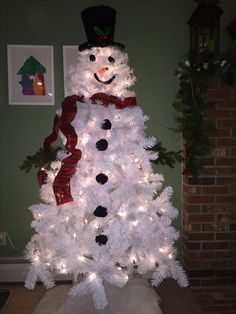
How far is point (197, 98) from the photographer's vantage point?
8.25 feet

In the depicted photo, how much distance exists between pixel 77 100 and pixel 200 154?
3.80ft

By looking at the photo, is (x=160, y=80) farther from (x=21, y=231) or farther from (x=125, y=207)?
(x=21, y=231)

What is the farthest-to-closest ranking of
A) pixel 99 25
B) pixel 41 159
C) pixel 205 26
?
1. pixel 205 26
2. pixel 41 159
3. pixel 99 25

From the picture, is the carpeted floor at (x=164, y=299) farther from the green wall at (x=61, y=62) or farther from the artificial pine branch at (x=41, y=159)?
the artificial pine branch at (x=41, y=159)

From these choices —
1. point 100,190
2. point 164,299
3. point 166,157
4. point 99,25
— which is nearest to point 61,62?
point 99,25

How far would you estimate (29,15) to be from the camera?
266 centimetres

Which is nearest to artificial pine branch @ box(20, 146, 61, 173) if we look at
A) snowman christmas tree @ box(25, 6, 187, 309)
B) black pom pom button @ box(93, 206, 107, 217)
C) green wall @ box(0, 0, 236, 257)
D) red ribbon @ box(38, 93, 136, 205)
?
snowman christmas tree @ box(25, 6, 187, 309)

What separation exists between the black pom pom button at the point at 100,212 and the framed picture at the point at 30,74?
4.34 feet

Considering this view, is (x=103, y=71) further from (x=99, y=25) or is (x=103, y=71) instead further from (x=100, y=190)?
(x=100, y=190)

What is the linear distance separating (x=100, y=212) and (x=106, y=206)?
46 millimetres

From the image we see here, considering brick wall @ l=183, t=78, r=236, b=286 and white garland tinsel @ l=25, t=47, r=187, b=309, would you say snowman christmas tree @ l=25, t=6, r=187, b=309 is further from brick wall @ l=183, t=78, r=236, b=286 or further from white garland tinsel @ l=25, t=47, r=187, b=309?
brick wall @ l=183, t=78, r=236, b=286

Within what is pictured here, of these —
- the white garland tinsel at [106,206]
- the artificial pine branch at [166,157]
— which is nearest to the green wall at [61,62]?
the artificial pine branch at [166,157]

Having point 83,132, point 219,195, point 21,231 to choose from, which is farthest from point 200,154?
point 21,231

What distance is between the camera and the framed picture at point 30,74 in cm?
266
